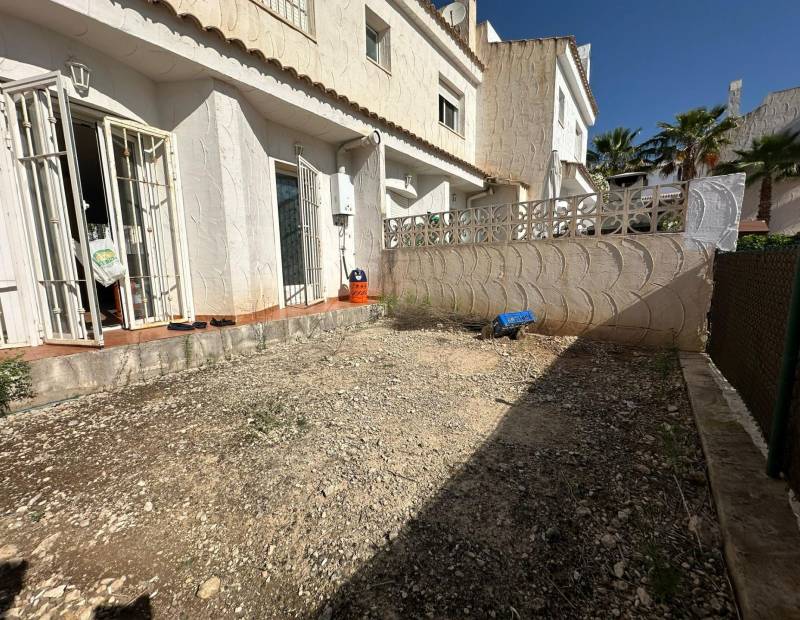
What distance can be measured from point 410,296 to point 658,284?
12.2ft

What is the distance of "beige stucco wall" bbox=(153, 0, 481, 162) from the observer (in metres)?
4.61

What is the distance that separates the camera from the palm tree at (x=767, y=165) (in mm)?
14211

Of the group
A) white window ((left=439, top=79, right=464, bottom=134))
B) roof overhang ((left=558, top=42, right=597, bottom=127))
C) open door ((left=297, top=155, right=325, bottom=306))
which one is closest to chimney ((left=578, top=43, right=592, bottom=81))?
roof overhang ((left=558, top=42, right=597, bottom=127))

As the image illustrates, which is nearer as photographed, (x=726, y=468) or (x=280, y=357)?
(x=726, y=468)

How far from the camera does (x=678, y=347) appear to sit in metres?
4.20

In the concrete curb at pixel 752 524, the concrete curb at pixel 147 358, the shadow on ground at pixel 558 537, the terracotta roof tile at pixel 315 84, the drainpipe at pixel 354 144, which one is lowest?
the shadow on ground at pixel 558 537

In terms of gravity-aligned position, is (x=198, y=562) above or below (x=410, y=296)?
below

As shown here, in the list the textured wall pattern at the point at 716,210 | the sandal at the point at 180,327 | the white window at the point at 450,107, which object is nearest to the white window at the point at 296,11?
the white window at the point at 450,107

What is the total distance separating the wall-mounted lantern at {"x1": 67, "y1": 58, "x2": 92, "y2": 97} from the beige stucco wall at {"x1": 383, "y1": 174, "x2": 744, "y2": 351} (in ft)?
15.7

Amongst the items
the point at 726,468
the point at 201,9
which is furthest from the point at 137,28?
the point at 726,468

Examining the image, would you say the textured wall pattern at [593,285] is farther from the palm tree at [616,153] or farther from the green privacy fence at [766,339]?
the palm tree at [616,153]

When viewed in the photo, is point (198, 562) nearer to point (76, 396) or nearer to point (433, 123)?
point (76, 396)

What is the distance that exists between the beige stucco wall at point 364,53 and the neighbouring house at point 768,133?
48.7 ft

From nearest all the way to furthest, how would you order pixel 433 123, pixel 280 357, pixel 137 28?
pixel 137 28, pixel 280 357, pixel 433 123
